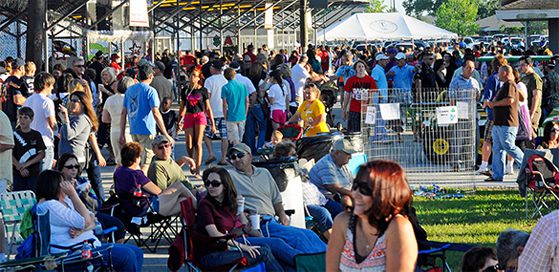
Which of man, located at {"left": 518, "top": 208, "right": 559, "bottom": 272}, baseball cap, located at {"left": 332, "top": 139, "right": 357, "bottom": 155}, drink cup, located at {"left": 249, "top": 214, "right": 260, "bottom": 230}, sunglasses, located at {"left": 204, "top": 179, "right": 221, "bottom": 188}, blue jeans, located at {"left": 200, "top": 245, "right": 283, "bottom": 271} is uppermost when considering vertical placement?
baseball cap, located at {"left": 332, "top": 139, "right": 357, "bottom": 155}

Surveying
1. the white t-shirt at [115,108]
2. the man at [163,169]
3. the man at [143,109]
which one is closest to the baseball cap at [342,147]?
the man at [163,169]

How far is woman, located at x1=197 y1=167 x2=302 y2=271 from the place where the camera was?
8750mm

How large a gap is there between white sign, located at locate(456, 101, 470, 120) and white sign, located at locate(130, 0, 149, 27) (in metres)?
10.5

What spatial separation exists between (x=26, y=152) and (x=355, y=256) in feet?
22.1

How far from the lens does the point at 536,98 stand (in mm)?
16719

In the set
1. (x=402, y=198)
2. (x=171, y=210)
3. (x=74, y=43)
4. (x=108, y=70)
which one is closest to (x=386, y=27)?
(x=74, y=43)

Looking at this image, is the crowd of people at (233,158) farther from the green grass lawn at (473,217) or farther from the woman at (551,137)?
the green grass lawn at (473,217)

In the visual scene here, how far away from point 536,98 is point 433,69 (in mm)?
6306

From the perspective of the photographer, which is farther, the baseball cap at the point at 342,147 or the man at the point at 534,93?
the man at the point at 534,93

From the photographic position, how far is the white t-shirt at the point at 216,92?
57.3 ft

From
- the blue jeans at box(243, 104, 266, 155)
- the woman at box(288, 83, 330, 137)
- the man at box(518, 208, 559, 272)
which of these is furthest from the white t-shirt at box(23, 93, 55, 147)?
the man at box(518, 208, 559, 272)

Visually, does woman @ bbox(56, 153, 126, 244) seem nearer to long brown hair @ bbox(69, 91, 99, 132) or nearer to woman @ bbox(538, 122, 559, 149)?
long brown hair @ bbox(69, 91, 99, 132)

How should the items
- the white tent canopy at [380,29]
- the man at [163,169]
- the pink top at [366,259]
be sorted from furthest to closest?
the white tent canopy at [380,29], the man at [163,169], the pink top at [366,259]

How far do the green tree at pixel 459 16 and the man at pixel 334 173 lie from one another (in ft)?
373
